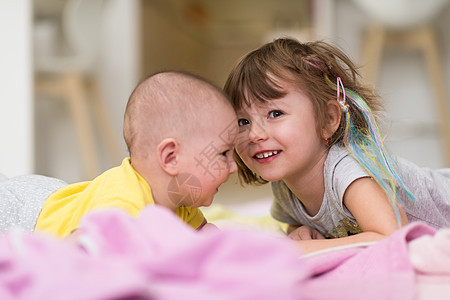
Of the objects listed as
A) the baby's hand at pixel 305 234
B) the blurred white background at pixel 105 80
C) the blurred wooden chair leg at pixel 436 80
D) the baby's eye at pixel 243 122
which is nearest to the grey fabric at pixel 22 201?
the baby's eye at pixel 243 122

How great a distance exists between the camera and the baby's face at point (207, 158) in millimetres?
877

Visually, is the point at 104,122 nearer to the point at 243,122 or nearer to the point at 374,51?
the point at 374,51

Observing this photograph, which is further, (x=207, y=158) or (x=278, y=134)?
(x=278, y=134)

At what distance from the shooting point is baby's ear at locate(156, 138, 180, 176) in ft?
2.84

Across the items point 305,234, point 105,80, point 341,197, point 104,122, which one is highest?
point 341,197

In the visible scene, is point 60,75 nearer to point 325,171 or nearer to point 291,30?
point 325,171

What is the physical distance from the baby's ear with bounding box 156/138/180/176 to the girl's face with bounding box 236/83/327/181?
21 cm

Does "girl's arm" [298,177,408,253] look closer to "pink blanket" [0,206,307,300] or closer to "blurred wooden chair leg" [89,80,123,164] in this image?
"pink blanket" [0,206,307,300]

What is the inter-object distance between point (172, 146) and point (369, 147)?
1.34ft

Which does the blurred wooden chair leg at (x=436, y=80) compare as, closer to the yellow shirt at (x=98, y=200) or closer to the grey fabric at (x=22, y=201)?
the yellow shirt at (x=98, y=200)

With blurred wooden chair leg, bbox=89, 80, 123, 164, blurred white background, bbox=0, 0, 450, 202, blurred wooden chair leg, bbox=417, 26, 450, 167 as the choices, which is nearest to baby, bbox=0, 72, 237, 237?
blurred white background, bbox=0, 0, 450, 202

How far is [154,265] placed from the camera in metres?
0.52

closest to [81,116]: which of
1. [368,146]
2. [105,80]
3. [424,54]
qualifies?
[105,80]

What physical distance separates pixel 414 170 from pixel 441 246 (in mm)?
498
